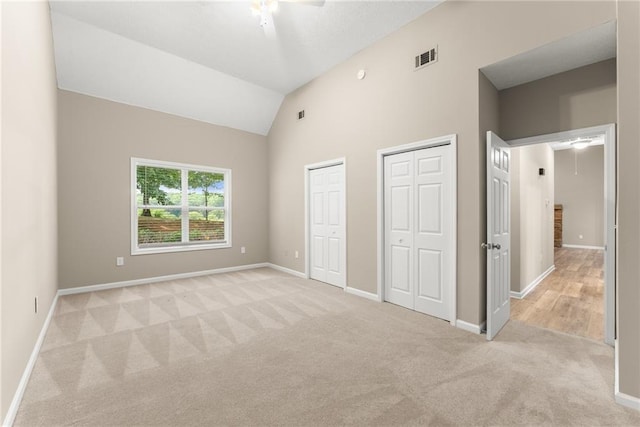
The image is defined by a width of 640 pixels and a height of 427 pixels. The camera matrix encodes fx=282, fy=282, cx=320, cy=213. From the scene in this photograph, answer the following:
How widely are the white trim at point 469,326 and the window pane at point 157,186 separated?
16.3 feet

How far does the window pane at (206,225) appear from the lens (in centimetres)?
552

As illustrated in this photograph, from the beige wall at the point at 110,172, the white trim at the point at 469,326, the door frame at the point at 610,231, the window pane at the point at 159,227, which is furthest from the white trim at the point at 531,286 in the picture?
the window pane at the point at 159,227

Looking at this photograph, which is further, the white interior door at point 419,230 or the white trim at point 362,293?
the white trim at point 362,293

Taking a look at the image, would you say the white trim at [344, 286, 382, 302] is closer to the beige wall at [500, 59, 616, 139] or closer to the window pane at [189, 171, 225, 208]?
the beige wall at [500, 59, 616, 139]

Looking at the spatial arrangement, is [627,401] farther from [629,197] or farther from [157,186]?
[157,186]

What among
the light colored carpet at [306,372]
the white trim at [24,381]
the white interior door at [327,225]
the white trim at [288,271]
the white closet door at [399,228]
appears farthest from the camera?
the white trim at [288,271]

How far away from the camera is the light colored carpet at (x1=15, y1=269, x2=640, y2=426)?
5.66 ft

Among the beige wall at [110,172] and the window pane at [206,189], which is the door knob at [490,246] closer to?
the beige wall at [110,172]

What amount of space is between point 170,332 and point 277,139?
4.18m

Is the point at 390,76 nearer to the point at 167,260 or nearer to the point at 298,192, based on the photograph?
the point at 298,192

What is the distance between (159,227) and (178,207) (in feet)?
1.59

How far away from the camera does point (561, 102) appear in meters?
2.88

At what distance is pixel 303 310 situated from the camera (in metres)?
3.52

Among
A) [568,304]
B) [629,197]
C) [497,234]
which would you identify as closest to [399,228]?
[497,234]
